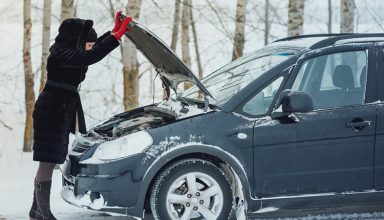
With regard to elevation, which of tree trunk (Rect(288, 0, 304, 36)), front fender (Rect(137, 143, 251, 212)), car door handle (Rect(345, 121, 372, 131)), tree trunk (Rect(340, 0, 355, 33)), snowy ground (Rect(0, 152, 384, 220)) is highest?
tree trunk (Rect(340, 0, 355, 33))

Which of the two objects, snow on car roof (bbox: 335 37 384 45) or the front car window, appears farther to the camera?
snow on car roof (bbox: 335 37 384 45)

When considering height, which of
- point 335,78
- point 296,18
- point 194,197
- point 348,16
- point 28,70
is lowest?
point 194,197

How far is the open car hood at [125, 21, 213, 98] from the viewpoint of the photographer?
17.5 feet

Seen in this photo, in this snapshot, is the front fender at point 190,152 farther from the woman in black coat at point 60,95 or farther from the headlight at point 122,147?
the woman in black coat at point 60,95

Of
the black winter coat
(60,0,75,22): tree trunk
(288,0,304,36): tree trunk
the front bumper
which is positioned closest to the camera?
the front bumper

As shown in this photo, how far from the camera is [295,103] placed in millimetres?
5117

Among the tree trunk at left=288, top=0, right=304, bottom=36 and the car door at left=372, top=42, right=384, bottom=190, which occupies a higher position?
the tree trunk at left=288, top=0, right=304, bottom=36

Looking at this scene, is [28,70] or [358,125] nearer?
[358,125]

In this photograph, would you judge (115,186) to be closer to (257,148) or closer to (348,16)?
(257,148)

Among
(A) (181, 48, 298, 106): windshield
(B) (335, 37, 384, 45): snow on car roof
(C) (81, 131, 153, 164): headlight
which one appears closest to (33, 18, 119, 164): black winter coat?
(C) (81, 131, 153, 164): headlight

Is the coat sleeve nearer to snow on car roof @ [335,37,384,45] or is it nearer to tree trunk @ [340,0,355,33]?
snow on car roof @ [335,37,384,45]

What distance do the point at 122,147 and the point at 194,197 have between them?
74 cm

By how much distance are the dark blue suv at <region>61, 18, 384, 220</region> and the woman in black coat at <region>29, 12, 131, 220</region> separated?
Result: 0.19 meters

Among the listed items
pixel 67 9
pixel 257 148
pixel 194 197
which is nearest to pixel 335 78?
pixel 257 148
